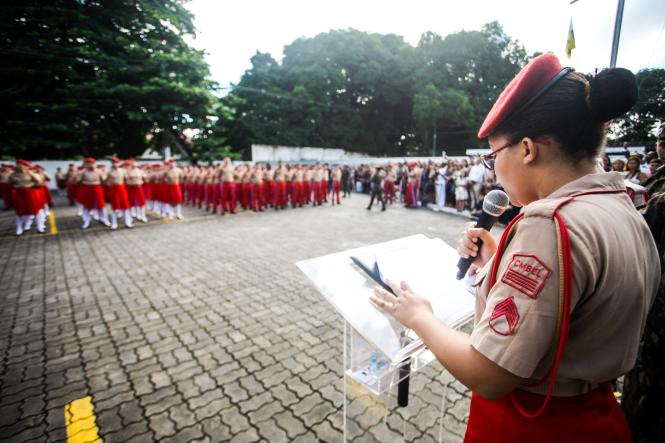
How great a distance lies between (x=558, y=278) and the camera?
80cm

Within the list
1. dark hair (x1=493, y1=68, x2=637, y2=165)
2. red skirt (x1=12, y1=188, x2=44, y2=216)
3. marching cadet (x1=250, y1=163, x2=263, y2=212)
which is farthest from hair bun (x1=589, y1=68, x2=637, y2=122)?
marching cadet (x1=250, y1=163, x2=263, y2=212)

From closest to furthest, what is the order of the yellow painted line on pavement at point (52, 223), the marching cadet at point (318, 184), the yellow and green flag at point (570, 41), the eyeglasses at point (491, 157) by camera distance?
the eyeglasses at point (491, 157) → the yellow and green flag at point (570, 41) → the yellow painted line on pavement at point (52, 223) → the marching cadet at point (318, 184)

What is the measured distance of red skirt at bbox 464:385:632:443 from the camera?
0.99m

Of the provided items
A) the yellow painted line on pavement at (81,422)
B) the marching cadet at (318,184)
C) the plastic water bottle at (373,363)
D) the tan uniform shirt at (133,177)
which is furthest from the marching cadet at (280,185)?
the plastic water bottle at (373,363)

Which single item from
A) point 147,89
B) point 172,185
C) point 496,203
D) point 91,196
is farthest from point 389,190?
point 147,89

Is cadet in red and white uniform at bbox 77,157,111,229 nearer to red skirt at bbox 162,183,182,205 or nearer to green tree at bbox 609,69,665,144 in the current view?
red skirt at bbox 162,183,182,205

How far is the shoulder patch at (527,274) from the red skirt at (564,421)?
477 mm

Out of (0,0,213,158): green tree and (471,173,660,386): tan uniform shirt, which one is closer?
(471,173,660,386): tan uniform shirt

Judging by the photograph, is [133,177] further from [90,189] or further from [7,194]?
[7,194]

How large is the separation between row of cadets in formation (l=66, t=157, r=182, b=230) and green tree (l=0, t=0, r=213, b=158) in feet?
39.6

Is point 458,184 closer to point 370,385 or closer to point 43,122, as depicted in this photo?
point 370,385

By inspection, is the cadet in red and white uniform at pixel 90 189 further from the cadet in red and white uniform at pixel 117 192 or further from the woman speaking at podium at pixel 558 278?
the woman speaking at podium at pixel 558 278

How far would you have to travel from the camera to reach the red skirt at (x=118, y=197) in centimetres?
1045

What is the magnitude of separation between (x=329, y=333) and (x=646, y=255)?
11.4 feet
